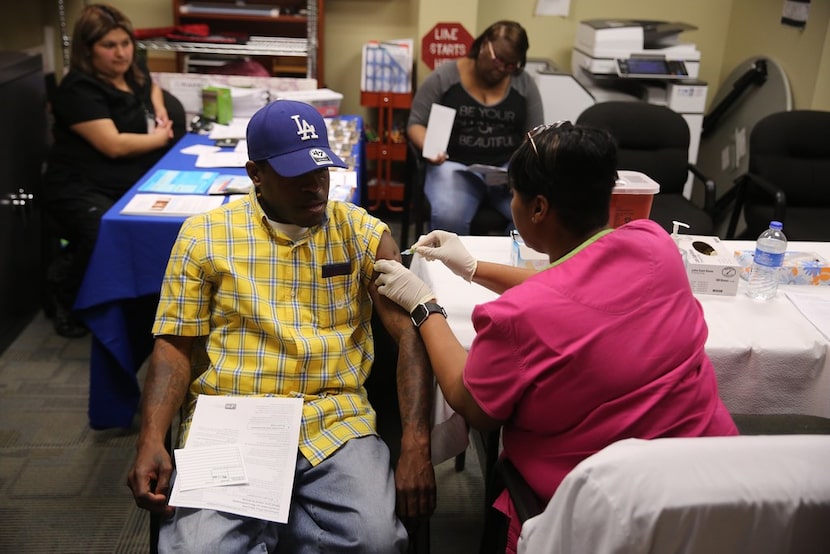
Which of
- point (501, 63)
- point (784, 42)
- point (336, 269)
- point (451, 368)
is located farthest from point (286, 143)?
point (784, 42)

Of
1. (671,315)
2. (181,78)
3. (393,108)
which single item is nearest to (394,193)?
(393,108)

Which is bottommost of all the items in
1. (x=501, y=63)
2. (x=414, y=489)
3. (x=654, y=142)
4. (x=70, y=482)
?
(x=70, y=482)

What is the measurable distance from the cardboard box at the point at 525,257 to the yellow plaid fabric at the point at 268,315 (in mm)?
494

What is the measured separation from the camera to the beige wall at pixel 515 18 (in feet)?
13.1

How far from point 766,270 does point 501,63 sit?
1.56m

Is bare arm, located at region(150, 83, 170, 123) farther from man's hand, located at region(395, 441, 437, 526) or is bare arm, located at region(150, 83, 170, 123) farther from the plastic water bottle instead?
the plastic water bottle

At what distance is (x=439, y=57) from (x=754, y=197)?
1797 millimetres

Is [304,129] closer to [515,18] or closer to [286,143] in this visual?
[286,143]

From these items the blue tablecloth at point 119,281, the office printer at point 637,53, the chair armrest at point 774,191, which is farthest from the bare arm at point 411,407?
the office printer at point 637,53

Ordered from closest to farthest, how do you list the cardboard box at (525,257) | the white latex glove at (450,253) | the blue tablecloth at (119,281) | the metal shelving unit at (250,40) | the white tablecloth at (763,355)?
1. the white tablecloth at (763,355)
2. the white latex glove at (450,253)
3. the cardboard box at (525,257)
4. the blue tablecloth at (119,281)
5. the metal shelving unit at (250,40)

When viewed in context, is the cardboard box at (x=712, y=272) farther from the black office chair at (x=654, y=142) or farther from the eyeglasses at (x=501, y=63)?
the eyeglasses at (x=501, y=63)

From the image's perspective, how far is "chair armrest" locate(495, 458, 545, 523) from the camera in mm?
1223

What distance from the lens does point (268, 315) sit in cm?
154

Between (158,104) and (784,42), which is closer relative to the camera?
(158,104)
